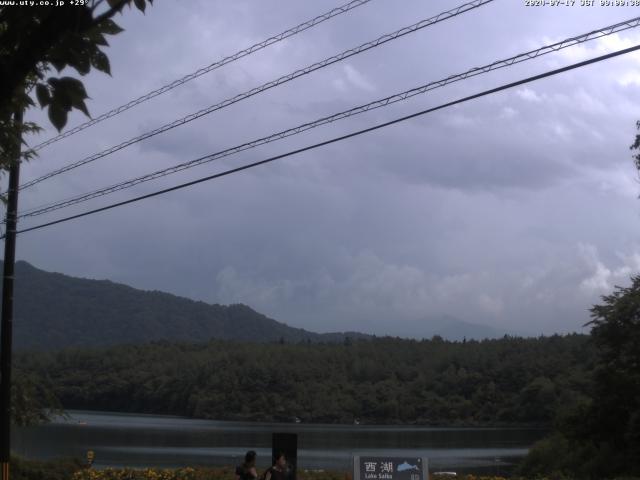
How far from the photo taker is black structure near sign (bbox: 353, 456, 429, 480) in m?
15.6

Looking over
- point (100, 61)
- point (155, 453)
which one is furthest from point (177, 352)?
point (100, 61)

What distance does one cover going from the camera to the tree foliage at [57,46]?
3.96 metres

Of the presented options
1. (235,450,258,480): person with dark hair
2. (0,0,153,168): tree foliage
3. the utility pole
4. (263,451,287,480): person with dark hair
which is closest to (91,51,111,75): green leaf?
(0,0,153,168): tree foliage

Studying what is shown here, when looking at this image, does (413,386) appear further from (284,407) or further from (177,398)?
(177,398)

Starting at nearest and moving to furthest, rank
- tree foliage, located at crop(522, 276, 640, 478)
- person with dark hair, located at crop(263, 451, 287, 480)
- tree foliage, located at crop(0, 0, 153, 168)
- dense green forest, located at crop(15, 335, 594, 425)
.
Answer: tree foliage, located at crop(0, 0, 153, 168)
person with dark hair, located at crop(263, 451, 287, 480)
tree foliage, located at crop(522, 276, 640, 478)
dense green forest, located at crop(15, 335, 594, 425)

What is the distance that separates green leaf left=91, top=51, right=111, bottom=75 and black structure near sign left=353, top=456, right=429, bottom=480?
12538 millimetres

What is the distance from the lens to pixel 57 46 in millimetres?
4141

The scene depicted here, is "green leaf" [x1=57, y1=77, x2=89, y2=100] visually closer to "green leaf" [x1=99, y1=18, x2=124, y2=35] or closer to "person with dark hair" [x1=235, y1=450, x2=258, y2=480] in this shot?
"green leaf" [x1=99, y1=18, x2=124, y2=35]

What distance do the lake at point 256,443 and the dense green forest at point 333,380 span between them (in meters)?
4.01

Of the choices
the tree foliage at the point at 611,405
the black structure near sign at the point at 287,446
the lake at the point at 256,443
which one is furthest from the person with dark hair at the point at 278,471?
the lake at the point at 256,443

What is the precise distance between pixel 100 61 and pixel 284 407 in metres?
101

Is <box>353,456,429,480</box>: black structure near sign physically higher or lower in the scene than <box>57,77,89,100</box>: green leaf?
lower

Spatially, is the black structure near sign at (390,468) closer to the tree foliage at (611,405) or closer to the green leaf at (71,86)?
the green leaf at (71,86)

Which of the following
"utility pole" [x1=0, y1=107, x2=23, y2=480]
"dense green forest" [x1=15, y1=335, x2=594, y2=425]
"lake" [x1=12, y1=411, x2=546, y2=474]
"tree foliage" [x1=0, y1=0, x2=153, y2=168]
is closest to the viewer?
"tree foliage" [x1=0, y1=0, x2=153, y2=168]
